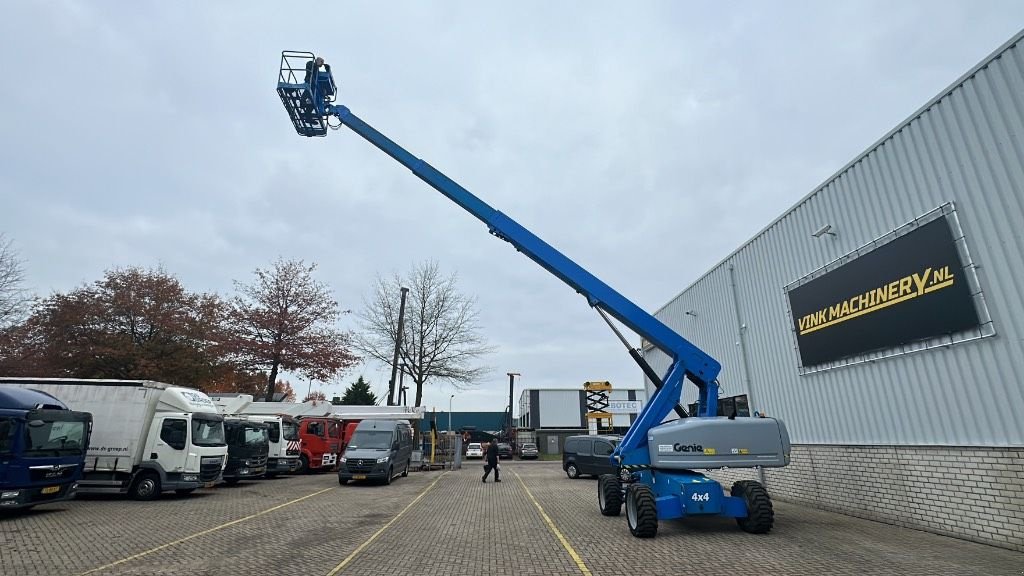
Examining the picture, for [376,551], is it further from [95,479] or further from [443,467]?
[443,467]

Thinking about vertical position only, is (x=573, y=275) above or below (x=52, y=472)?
above

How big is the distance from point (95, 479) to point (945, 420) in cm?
1938

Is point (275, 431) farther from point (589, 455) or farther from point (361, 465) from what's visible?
point (589, 455)

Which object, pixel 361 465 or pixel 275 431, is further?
pixel 275 431

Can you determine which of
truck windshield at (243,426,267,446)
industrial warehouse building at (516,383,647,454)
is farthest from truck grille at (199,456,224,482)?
industrial warehouse building at (516,383,647,454)

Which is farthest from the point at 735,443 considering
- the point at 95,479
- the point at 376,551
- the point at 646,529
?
the point at 95,479

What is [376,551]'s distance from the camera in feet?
25.2

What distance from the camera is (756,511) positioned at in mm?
8516

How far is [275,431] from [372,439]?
18.0ft

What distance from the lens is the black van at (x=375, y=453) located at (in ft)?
59.4

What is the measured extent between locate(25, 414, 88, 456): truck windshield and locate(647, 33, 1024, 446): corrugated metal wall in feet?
57.1

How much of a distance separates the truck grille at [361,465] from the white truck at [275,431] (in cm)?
475

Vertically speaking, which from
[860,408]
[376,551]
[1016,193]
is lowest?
[376,551]

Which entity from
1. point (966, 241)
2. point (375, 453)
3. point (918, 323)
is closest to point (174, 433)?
point (375, 453)
